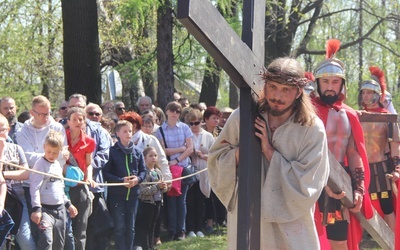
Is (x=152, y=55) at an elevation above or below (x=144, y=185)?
above

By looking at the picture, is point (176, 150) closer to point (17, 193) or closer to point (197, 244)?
point (197, 244)

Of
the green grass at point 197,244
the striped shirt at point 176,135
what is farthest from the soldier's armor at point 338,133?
the striped shirt at point 176,135

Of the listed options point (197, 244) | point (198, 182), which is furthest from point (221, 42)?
point (198, 182)

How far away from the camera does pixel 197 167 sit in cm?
1065

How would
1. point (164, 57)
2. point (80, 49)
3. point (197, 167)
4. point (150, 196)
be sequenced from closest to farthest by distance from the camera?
point (150, 196), point (197, 167), point (80, 49), point (164, 57)

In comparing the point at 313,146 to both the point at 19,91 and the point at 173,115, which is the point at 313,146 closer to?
the point at 173,115

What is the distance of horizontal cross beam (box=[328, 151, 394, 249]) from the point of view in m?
6.11

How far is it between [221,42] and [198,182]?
268 inches

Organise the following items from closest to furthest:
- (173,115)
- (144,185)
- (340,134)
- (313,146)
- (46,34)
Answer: (313,146) < (340,134) < (144,185) < (173,115) < (46,34)

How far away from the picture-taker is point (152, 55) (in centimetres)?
1557

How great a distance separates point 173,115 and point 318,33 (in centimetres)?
1912

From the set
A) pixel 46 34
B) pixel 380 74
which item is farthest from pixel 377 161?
pixel 46 34

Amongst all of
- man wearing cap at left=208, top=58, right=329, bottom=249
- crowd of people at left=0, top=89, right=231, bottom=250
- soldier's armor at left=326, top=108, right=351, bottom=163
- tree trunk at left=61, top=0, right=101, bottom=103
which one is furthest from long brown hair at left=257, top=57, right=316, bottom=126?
tree trunk at left=61, top=0, right=101, bottom=103

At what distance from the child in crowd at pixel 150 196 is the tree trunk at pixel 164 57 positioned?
4235 mm
